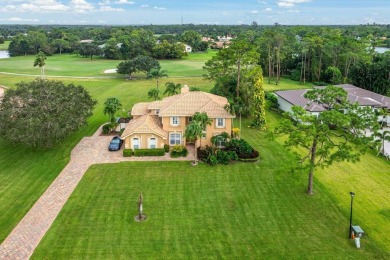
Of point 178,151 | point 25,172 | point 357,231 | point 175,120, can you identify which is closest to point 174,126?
point 175,120

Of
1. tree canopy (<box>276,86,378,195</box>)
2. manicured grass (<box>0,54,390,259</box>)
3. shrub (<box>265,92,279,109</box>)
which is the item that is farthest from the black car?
shrub (<box>265,92,279,109</box>)

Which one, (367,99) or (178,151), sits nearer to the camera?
(178,151)

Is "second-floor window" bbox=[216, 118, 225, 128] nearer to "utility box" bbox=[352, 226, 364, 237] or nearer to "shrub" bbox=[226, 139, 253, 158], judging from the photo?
"shrub" bbox=[226, 139, 253, 158]

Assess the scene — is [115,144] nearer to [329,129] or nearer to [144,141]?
[144,141]

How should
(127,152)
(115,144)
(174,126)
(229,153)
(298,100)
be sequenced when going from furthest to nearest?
(298,100) → (115,144) → (174,126) → (127,152) → (229,153)

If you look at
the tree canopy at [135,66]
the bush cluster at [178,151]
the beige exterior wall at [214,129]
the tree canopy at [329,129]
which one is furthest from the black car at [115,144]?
the tree canopy at [135,66]

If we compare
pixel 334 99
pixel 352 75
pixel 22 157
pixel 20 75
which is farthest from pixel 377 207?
pixel 20 75

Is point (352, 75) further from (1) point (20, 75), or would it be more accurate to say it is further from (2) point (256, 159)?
(1) point (20, 75)

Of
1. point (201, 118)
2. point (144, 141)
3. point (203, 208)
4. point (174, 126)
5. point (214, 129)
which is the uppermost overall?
point (201, 118)

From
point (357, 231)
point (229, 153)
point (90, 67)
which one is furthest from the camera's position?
point (90, 67)
